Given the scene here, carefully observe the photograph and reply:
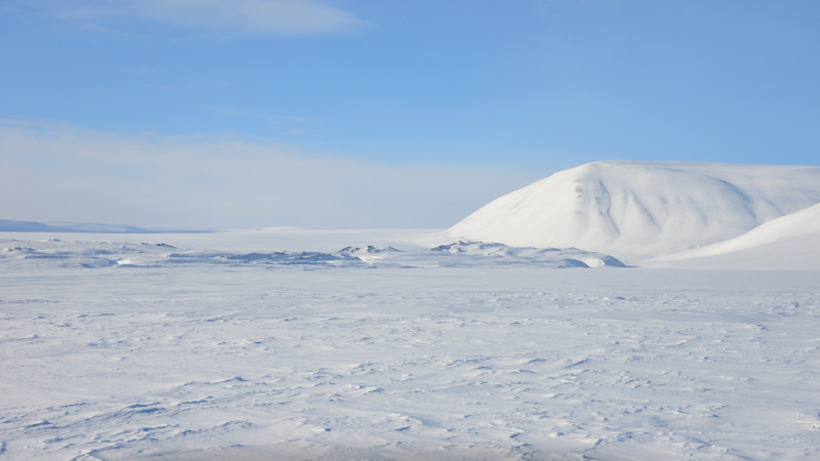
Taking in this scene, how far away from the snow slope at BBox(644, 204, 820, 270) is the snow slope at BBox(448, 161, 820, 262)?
701 cm

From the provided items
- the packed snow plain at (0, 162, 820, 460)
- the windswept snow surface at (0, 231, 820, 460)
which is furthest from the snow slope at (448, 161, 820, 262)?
the windswept snow surface at (0, 231, 820, 460)

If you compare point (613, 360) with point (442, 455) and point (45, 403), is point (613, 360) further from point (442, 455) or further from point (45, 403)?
point (45, 403)

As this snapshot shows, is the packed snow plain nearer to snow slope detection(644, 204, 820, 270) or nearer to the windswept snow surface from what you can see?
the windswept snow surface

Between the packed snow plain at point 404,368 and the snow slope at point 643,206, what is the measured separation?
3162cm

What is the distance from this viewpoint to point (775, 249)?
2900cm

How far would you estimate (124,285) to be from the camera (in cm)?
1346

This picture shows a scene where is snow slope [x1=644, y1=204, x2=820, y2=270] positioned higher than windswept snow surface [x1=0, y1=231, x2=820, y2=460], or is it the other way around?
snow slope [x1=644, y1=204, x2=820, y2=270]

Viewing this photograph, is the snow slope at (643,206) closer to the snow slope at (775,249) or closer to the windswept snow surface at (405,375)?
the snow slope at (775,249)

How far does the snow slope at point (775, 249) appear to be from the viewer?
84.5 ft

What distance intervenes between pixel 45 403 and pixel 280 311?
17.1ft

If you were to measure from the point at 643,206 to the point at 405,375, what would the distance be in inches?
1902

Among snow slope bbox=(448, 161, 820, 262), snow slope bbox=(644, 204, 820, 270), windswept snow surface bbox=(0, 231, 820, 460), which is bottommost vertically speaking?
windswept snow surface bbox=(0, 231, 820, 460)

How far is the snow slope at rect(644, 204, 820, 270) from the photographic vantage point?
25.8m

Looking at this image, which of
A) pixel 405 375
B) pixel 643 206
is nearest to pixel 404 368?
pixel 405 375
